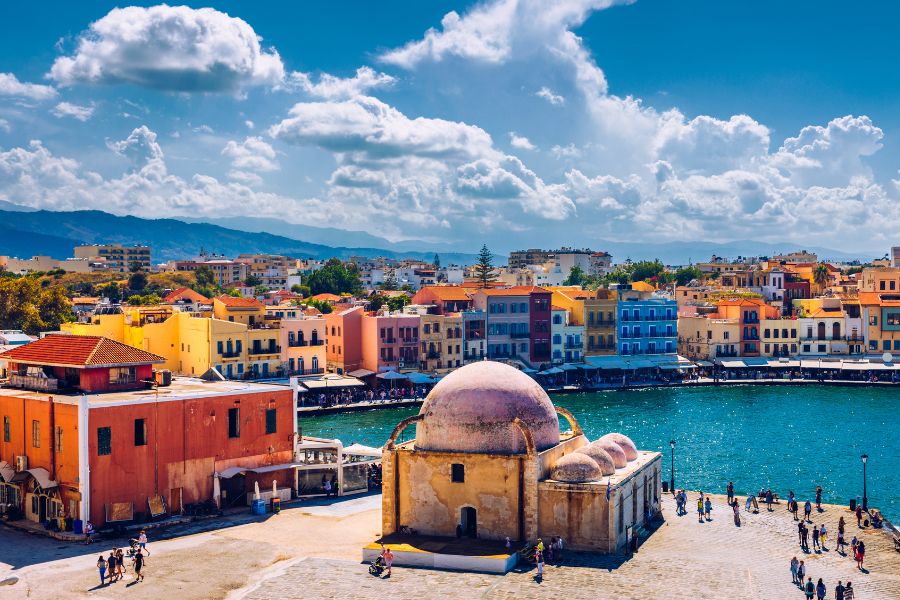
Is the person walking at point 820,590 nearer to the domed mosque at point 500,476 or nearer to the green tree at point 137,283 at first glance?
the domed mosque at point 500,476

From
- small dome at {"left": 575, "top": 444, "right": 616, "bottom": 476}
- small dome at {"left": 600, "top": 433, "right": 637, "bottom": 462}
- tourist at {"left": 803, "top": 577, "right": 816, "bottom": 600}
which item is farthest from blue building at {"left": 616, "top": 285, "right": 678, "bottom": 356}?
tourist at {"left": 803, "top": 577, "right": 816, "bottom": 600}

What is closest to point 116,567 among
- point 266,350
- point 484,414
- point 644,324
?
point 484,414

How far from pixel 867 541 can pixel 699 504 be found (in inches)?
248

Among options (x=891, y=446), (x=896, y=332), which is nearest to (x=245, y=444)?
(x=891, y=446)

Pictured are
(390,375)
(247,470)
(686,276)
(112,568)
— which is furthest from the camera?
(686,276)

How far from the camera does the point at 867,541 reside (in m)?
35.4

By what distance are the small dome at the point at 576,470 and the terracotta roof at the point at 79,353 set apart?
61.7 feet

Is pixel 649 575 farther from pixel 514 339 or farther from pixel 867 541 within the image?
pixel 514 339

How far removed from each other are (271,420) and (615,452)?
14.9m

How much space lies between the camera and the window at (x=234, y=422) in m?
40.7

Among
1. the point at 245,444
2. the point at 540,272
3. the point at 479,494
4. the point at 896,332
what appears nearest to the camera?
the point at 479,494

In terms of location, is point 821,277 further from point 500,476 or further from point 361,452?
point 500,476

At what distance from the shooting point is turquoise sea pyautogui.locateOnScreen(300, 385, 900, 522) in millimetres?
50938

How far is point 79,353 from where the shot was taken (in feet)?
134
